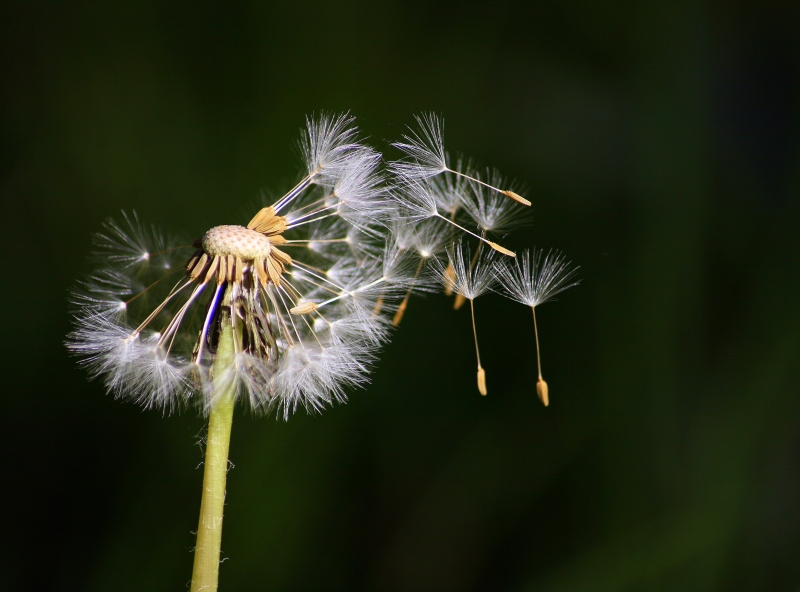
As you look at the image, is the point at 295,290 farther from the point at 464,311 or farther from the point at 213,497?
the point at 464,311

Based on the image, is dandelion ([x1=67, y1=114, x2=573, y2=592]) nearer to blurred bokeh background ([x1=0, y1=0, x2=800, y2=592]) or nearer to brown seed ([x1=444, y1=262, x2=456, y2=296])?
brown seed ([x1=444, y1=262, x2=456, y2=296])

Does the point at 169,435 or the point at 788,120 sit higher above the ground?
the point at 788,120

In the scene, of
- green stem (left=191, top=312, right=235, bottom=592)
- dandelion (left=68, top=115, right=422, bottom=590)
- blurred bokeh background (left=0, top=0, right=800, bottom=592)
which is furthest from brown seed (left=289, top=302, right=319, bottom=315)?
blurred bokeh background (left=0, top=0, right=800, bottom=592)

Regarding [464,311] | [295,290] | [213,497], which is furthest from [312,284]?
[464,311]

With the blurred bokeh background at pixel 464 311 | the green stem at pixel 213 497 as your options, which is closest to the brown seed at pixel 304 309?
the green stem at pixel 213 497

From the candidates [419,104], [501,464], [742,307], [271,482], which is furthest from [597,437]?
[419,104]

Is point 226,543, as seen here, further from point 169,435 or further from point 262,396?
point 262,396
